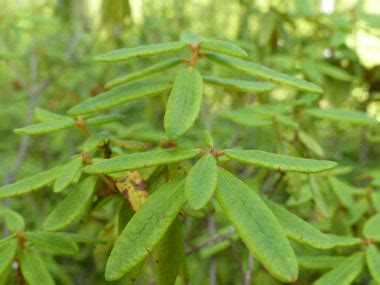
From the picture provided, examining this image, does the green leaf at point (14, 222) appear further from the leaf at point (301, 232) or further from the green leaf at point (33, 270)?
the leaf at point (301, 232)

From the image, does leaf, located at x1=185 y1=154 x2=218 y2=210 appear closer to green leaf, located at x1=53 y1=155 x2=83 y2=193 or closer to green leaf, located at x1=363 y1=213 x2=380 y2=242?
green leaf, located at x1=53 y1=155 x2=83 y2=193

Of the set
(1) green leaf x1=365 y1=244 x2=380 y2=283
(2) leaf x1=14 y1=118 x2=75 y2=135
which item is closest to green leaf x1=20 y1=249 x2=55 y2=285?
(2) leaf x1=14 y1=118 x2=75 y2=135

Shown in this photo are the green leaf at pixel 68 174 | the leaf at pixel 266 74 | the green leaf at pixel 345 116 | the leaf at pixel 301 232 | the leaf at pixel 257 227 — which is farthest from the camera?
the green leaf at pixel 345 116

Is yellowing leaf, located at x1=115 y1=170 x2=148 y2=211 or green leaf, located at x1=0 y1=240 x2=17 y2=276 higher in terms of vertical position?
yellowing leaf, located at x1=115 y1=170 x2=148 y2=211

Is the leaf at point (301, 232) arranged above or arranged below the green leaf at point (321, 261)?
above

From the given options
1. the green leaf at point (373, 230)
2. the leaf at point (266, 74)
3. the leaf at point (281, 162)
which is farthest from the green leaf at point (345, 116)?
the leaf at point (281, 162)

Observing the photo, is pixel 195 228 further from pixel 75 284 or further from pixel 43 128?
pixel 43 128

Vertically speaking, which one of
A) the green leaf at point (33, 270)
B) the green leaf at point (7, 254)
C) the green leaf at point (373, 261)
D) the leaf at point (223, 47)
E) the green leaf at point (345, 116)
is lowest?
the green leaf at point (33, 270)
